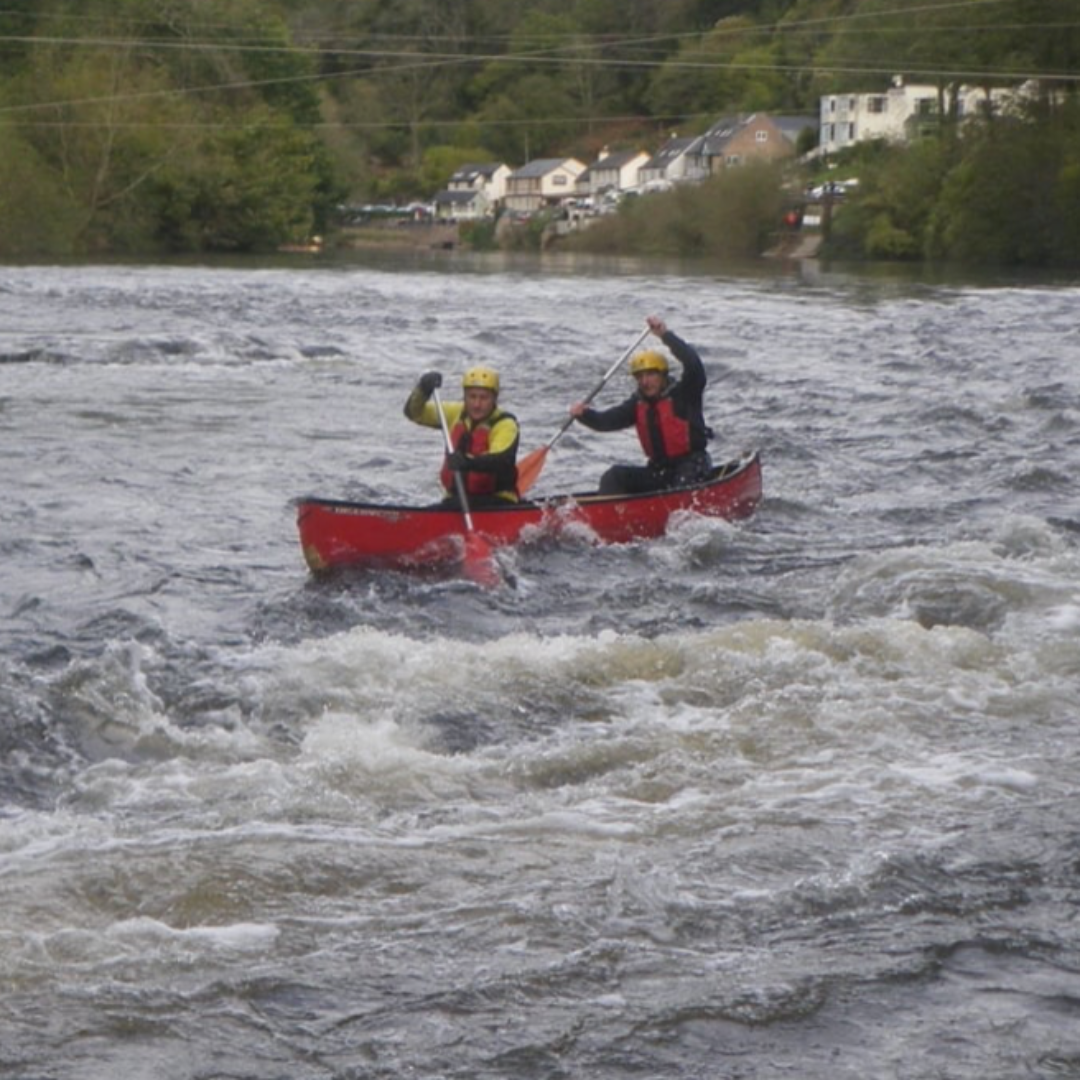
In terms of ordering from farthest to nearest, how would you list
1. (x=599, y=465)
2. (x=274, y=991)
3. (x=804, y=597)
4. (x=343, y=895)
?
(x=599, y=465), (x=804, y=597), (x=343, y=895), (x=274, y=991)

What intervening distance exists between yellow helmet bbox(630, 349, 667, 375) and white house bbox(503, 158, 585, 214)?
282 ft

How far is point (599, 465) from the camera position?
16062mm

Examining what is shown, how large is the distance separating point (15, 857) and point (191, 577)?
A: 500 cm

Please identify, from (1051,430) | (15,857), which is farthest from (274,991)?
(1051,430)

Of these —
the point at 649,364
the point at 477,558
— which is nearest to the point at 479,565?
the point at 477,558

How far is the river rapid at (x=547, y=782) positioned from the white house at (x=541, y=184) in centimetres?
8372

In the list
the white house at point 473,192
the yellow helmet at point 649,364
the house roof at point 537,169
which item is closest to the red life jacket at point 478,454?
the yellow helmet at point 649,364

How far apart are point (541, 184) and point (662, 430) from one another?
88619 mm

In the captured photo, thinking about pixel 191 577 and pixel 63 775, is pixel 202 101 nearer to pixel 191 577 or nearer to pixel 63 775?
pixel 191 577

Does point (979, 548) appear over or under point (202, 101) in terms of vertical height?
under

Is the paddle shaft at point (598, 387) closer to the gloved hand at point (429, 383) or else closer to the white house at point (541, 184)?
the gloved hand at point (429, 383)

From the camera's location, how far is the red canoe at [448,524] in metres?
10.6

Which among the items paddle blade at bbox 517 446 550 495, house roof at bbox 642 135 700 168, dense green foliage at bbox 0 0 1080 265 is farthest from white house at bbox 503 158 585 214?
paddle blade at bbox 517 446 550 495

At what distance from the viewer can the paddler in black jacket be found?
12.5m
